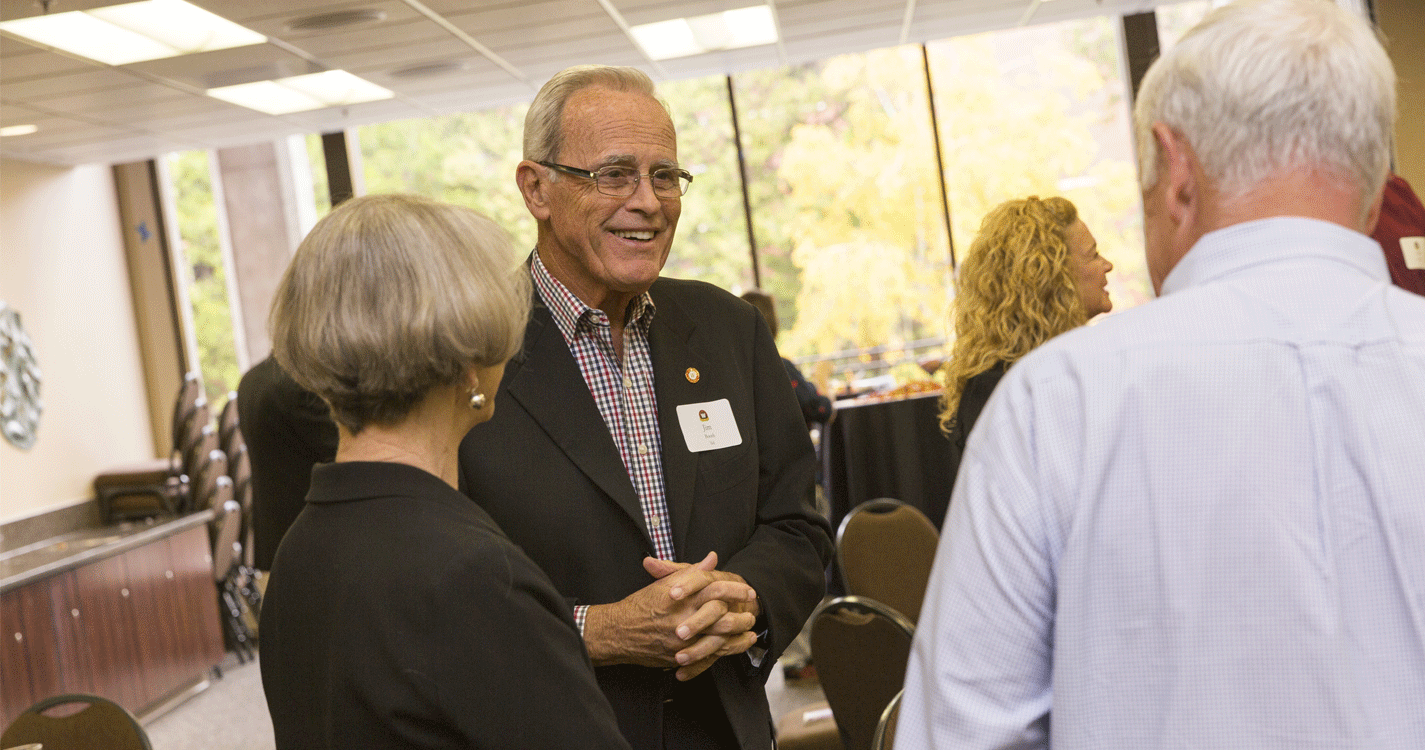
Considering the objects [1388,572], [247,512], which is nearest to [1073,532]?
[1388,572]

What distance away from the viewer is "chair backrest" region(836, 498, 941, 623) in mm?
3404

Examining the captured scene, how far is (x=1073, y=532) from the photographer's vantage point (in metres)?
0.89

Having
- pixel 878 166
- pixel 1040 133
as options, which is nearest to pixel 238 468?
pixel 878 166

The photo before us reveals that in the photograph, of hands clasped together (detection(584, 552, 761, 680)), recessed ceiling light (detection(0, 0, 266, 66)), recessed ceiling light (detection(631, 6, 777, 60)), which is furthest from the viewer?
recessed ceiling light (detection(631, 6, 777, 60))

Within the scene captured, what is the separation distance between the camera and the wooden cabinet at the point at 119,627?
16.9ft

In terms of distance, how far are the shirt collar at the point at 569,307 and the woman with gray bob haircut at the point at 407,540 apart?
1.41ft

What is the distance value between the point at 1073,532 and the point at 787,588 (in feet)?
2.50

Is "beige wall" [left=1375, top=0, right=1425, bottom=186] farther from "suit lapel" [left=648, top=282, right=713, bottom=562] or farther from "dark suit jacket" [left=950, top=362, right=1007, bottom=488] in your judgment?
"suit lapel" [left=648, top=282, right=713, bottom=562]

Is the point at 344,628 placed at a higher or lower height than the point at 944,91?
lower

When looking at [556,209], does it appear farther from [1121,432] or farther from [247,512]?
[247,512]

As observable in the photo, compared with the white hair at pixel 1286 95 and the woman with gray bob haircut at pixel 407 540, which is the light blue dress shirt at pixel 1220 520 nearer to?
the white hair at pixel 1286 95

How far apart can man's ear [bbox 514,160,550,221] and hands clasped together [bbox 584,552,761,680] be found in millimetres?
563

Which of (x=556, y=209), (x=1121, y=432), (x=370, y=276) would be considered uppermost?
→ (x=556, y=209)

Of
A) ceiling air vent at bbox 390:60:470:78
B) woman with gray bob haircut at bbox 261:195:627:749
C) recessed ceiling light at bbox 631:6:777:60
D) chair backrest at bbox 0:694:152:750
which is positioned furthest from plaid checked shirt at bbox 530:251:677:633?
ceiling air vent at bbox 390:60:470:78
